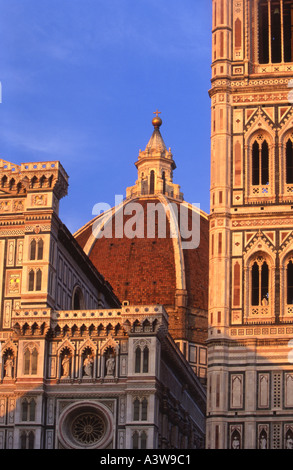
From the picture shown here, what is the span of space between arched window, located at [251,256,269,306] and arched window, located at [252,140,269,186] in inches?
123

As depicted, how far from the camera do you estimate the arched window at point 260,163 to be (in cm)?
4775

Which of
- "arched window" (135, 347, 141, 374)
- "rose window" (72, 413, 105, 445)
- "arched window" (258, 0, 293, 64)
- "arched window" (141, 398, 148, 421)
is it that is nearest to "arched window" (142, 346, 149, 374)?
"arched window" (135, 347, 141, 374)

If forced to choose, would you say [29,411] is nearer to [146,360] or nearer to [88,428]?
[88,428]

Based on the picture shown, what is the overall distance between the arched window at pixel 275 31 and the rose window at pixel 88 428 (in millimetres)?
15054

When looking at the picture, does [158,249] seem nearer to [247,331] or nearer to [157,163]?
[157,163]

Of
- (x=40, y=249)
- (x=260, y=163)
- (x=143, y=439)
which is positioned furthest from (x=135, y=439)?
(x=260, y=163)

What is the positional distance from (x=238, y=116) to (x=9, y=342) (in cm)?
1208

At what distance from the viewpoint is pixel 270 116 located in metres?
48.4

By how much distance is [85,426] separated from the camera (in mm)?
46812

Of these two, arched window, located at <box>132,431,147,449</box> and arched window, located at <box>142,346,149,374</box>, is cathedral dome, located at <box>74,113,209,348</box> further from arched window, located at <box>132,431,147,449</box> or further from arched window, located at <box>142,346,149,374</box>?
arched window, located at <box>132,431,147,449</box>

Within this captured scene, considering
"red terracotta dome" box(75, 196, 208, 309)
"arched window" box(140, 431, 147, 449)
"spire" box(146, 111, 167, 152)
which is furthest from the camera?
"spire" box(146, 111, 167, 152)

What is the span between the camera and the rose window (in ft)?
153

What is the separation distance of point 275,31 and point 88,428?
1708cm
